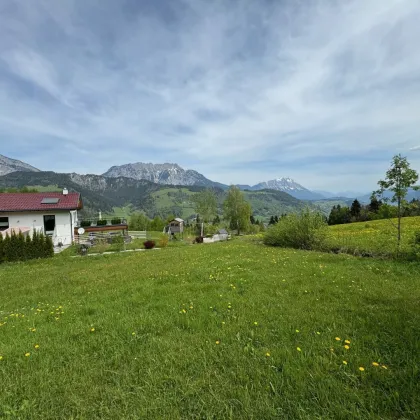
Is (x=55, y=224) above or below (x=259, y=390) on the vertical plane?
above

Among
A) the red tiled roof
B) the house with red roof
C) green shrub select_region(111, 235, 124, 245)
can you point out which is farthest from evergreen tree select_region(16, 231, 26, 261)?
the red tiled roof

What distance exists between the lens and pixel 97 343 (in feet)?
15.0

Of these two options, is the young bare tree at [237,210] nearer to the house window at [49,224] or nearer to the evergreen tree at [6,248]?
the house window at [49,224]

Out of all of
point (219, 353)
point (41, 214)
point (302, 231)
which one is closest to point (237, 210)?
point (41, 214)

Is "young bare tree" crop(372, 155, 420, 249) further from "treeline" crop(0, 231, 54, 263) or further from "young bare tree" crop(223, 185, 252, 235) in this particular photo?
"young bare tree" crop(223, 185, 252, 235)

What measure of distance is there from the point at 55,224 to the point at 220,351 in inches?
1212

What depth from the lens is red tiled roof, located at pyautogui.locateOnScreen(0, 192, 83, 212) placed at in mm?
27469

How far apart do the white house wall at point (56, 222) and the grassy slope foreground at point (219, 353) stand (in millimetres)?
24229

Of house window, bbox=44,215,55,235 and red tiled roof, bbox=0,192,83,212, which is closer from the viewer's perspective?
red tiled roof, bbox=0,192,83,212

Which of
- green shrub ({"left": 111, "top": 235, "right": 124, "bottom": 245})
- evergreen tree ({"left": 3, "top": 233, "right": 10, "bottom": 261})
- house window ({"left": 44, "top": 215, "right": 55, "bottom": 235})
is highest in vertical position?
house window ({"left": 44, "top": 215, "right": 55, "bottom": 235})

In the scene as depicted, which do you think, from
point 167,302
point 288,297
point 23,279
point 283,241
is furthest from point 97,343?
point 283,241

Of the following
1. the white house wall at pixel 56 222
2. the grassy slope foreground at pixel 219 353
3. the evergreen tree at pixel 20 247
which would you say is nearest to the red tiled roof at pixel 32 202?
the white house wall at pixel 56 222

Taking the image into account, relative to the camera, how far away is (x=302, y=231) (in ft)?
62.3

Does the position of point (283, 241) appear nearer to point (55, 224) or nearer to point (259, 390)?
point (259, 390)
